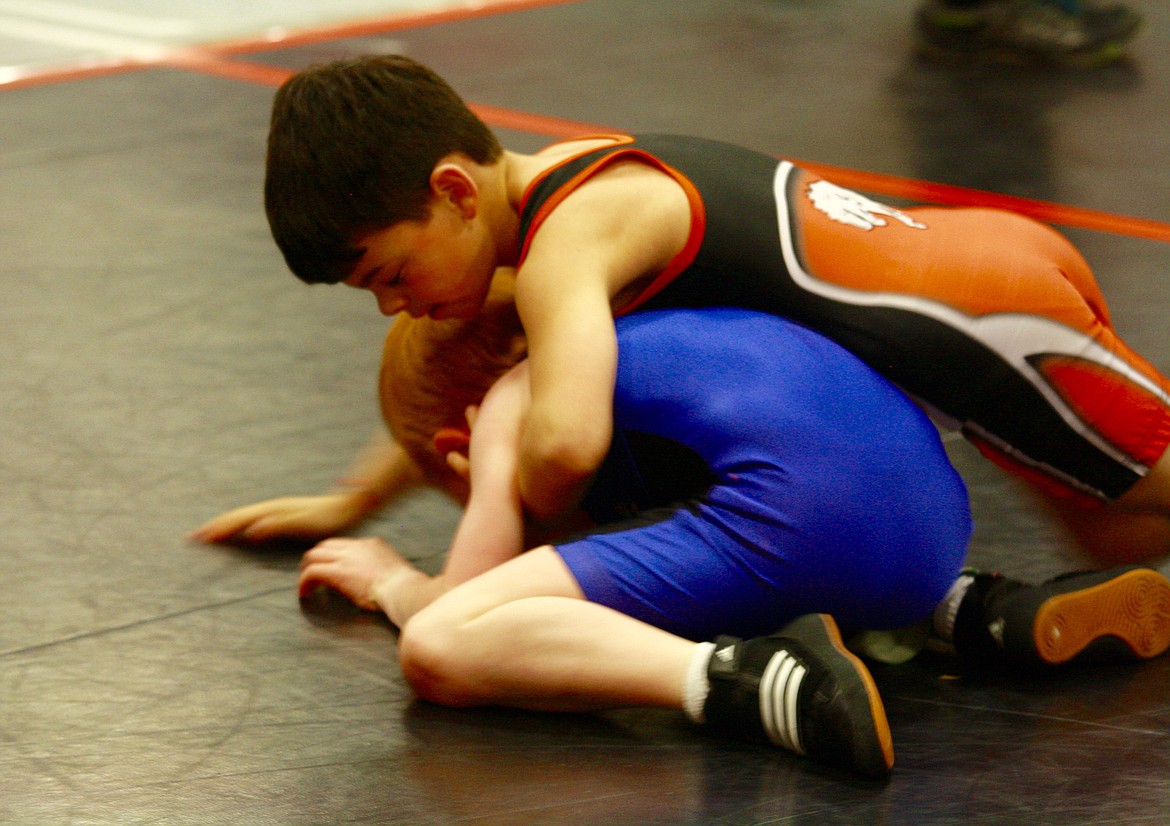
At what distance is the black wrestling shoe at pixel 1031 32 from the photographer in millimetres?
4293

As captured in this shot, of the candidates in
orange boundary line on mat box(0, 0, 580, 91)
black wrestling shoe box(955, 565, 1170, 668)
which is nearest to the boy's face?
black wrestling shoe box(955, 565, 1170, 668)

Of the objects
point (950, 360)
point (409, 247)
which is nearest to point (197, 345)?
point (409, 247)

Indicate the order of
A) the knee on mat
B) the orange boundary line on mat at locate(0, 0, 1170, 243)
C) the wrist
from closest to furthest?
the knee on mat < the wrist < the orange boundary line on mat at locate(0, 0, 1170, 243)

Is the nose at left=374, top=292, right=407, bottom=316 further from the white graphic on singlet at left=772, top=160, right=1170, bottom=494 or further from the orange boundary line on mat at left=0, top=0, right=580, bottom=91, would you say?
the orange boundary line on mat at left=0, top=0, right=580, bottom=91

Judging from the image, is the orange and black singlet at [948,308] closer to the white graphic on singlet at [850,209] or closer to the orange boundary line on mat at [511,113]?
the white graphic on singlet at [850,209]

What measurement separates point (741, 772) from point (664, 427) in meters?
0.33

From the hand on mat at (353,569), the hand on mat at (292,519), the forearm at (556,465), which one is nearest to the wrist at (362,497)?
the hand on mat at (292,519)

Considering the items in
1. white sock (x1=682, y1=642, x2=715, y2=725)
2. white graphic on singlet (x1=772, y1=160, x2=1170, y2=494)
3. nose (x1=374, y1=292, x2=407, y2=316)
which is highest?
white graphic on singlet (x1=772, y1=160, x2=1170, y2=494)

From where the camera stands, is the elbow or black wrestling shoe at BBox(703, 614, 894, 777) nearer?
black wrestling shoe at BBox(703, 614, 894, 777)

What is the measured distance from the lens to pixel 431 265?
1612 mm

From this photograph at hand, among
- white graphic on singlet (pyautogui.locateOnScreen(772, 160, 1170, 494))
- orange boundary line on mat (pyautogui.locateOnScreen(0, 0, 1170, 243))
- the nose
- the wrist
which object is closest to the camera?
white graphic on singlet (pyautogui.locateOnScreen(772, 160, 1170, 494))

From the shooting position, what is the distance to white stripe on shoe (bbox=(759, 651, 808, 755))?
1330 mm

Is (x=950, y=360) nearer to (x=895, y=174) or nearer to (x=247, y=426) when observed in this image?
(x=247, y=426)

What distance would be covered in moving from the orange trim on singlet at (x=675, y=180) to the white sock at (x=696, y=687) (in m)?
0.39
